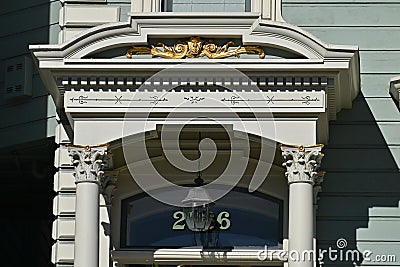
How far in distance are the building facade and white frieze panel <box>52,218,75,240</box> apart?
1cm

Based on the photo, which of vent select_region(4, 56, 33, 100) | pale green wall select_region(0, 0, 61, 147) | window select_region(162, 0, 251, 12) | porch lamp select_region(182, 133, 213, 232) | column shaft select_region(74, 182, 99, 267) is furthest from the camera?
vent select_region(4, 56, 33, 100)

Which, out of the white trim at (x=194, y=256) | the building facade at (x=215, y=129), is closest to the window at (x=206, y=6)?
the building facade at (x=215, y=129)

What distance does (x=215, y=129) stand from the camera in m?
13.9

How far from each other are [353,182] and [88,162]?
3.10 meters

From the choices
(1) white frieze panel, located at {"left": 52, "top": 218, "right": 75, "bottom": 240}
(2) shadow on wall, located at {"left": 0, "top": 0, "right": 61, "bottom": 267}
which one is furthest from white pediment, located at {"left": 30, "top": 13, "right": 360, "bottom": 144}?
(2) shadow on wall, located at {"left": 0, "top": 0, "right": 61, "bottom": 267}

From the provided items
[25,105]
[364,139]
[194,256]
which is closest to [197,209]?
[194,256]

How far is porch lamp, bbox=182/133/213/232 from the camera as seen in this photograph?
47.4ft

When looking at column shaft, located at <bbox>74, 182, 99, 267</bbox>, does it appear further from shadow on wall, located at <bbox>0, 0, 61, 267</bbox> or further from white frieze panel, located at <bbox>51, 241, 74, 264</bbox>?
shadow on wall, located at <bbox>0, 0, 61, 267</bbox>

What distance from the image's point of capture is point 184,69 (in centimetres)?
1367

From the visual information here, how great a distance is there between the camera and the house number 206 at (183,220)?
1485 centimetres

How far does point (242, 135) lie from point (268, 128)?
11.3 inches

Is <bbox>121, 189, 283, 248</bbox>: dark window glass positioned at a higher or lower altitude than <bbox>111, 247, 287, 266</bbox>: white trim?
higher

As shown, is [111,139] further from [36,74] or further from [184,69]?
[36,74]

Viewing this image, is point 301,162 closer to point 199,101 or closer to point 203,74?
point 199,101
